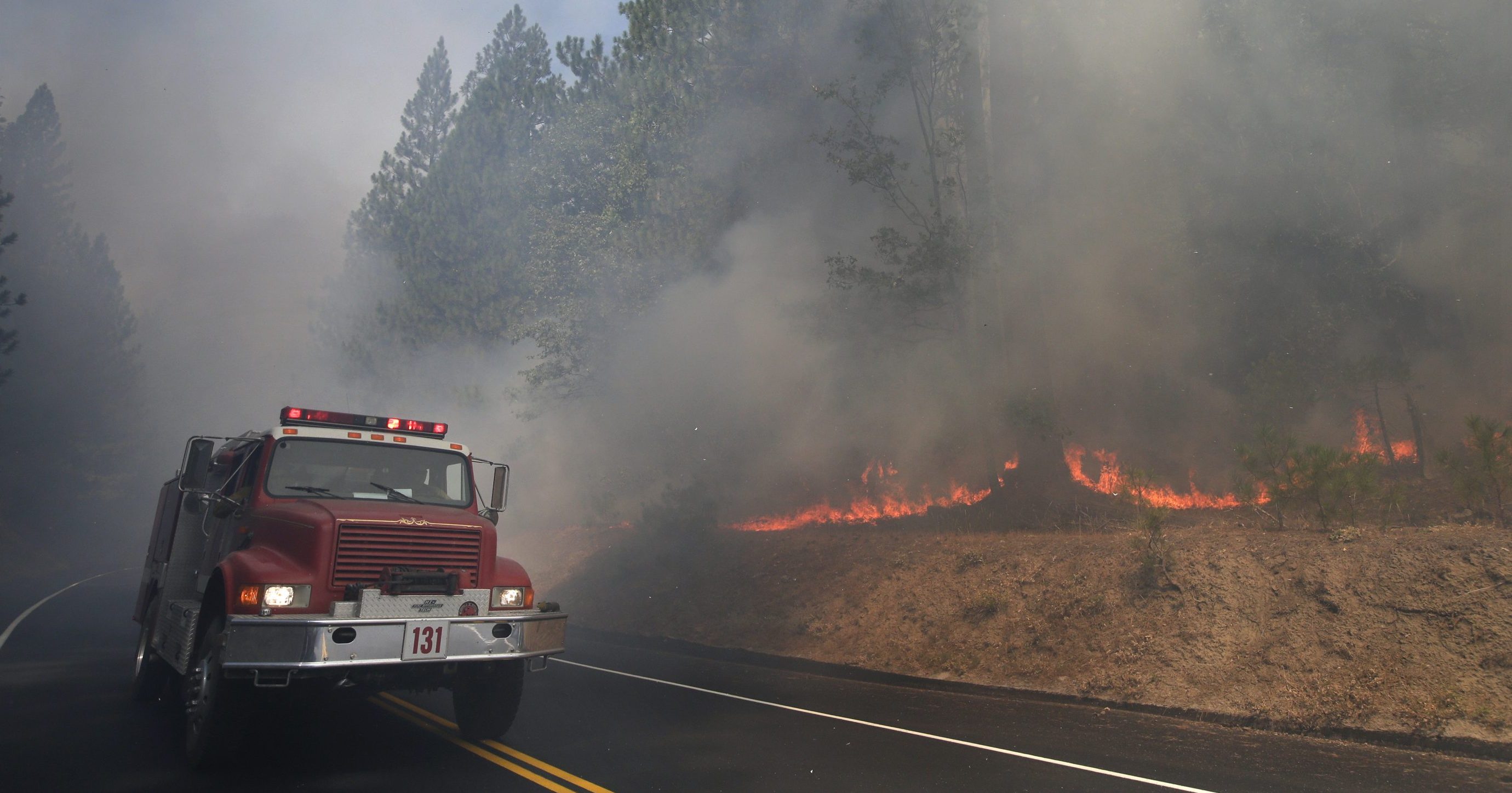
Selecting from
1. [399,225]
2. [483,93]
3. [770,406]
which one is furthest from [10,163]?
[770,406]

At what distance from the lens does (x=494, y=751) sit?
626 cm

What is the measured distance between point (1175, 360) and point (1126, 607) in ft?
28.7

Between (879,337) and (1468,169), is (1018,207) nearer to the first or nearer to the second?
(879,337)

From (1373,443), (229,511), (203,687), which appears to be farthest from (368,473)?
(1373,443)

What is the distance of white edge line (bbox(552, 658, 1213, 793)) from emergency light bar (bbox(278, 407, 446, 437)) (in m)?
3.81

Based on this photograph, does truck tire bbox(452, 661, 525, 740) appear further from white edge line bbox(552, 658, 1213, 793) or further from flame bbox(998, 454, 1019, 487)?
flame bbox(998, 454, 1019, 487)

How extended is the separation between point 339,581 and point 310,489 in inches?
46.7

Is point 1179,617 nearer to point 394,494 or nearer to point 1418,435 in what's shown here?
point 1418,435

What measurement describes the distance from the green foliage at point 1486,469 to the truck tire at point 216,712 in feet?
37.7

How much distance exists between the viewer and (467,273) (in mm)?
30000

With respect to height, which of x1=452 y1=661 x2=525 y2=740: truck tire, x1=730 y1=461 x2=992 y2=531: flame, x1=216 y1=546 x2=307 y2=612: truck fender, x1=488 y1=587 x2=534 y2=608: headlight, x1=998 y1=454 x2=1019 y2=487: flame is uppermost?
x1=998 y1=454 x2=1019 y2=487: flame

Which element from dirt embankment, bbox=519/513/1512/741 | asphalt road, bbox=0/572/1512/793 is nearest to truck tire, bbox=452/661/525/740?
asphalt road, bbox=0/572/1512/793

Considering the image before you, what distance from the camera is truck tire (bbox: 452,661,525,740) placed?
6.47m

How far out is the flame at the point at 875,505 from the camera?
16.0 m
